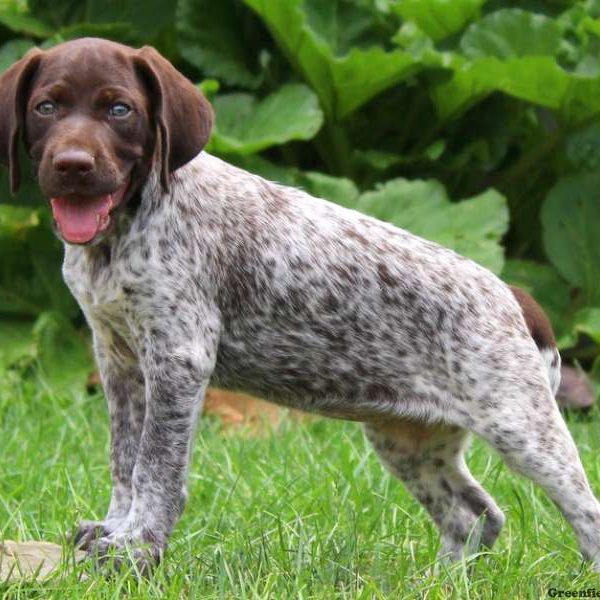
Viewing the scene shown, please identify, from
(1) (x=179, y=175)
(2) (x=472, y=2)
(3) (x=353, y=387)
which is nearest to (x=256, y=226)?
(1) (x=179, y=175)

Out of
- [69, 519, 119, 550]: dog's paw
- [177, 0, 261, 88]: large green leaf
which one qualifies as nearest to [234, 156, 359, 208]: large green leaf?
[177, 0, 261, 88]: large green leaf

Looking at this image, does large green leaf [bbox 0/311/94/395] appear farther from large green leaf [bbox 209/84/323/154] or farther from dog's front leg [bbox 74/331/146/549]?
dog's front leg [bbox 74/331/146/549]

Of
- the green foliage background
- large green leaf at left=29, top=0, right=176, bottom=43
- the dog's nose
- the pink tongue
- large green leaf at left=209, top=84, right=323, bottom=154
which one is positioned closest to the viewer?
the dog's nose

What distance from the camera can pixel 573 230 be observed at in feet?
25.9

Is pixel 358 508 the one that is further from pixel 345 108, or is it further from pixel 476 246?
pixel 345 108

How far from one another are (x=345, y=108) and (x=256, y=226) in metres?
3.45

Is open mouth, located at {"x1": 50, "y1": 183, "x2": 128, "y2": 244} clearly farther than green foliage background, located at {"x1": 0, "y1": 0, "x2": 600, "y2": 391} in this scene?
No

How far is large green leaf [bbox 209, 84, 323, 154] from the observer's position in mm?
7430

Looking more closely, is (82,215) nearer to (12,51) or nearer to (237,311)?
(237,311)

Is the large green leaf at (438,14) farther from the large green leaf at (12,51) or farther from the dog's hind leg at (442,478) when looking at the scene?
the dog's hind leg at (442,478)

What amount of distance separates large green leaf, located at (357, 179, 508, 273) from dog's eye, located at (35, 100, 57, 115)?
3.53 m

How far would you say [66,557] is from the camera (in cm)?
415

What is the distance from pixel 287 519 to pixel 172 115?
1.56 meters

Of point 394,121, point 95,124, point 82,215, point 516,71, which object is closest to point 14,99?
point 95,124
